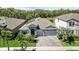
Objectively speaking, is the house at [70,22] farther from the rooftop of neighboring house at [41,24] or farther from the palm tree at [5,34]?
the palm tree at [5,34]

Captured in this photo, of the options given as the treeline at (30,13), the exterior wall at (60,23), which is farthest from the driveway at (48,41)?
the treeline at (30,13)

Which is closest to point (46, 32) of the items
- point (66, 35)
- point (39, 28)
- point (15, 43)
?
point (39, 28)

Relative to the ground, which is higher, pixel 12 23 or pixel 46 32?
pixel 12 23

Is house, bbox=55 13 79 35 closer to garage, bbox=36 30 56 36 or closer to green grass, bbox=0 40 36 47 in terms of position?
garage, bbox=36 30 56 36

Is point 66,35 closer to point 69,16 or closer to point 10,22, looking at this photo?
point 69,16

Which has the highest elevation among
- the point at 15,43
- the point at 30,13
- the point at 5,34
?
the point at 30,13

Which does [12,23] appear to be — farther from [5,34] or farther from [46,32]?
[46,32]
